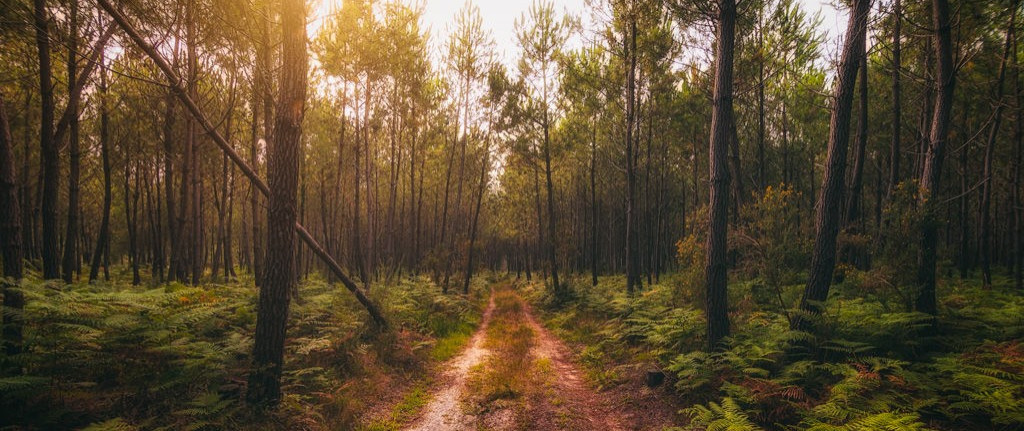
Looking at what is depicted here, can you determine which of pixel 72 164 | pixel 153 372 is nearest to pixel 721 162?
pixel 153 372

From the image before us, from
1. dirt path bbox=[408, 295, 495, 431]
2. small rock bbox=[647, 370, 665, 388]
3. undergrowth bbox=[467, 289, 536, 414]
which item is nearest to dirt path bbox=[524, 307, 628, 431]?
undergrowth bbox=[467, 289, 536, 414]

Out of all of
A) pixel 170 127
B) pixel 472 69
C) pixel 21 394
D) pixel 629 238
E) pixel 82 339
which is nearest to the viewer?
pixel 21 394

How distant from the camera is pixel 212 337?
781 cm

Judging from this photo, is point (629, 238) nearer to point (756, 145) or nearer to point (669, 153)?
point (669, 153)

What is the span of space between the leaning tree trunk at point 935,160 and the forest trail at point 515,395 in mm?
6182

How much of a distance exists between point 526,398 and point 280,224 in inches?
230

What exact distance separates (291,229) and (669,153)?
25.8m

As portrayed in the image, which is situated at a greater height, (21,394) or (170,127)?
(170,127)

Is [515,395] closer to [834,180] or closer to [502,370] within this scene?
[502,370]

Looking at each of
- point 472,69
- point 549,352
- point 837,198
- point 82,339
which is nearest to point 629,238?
point 549,352

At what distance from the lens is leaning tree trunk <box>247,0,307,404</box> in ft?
20.2

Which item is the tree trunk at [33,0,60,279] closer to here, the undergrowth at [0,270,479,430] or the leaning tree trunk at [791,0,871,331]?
the undergrowth at [0,270,479,430]

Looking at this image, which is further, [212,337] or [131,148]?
[131,148]

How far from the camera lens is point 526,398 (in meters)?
7.67
